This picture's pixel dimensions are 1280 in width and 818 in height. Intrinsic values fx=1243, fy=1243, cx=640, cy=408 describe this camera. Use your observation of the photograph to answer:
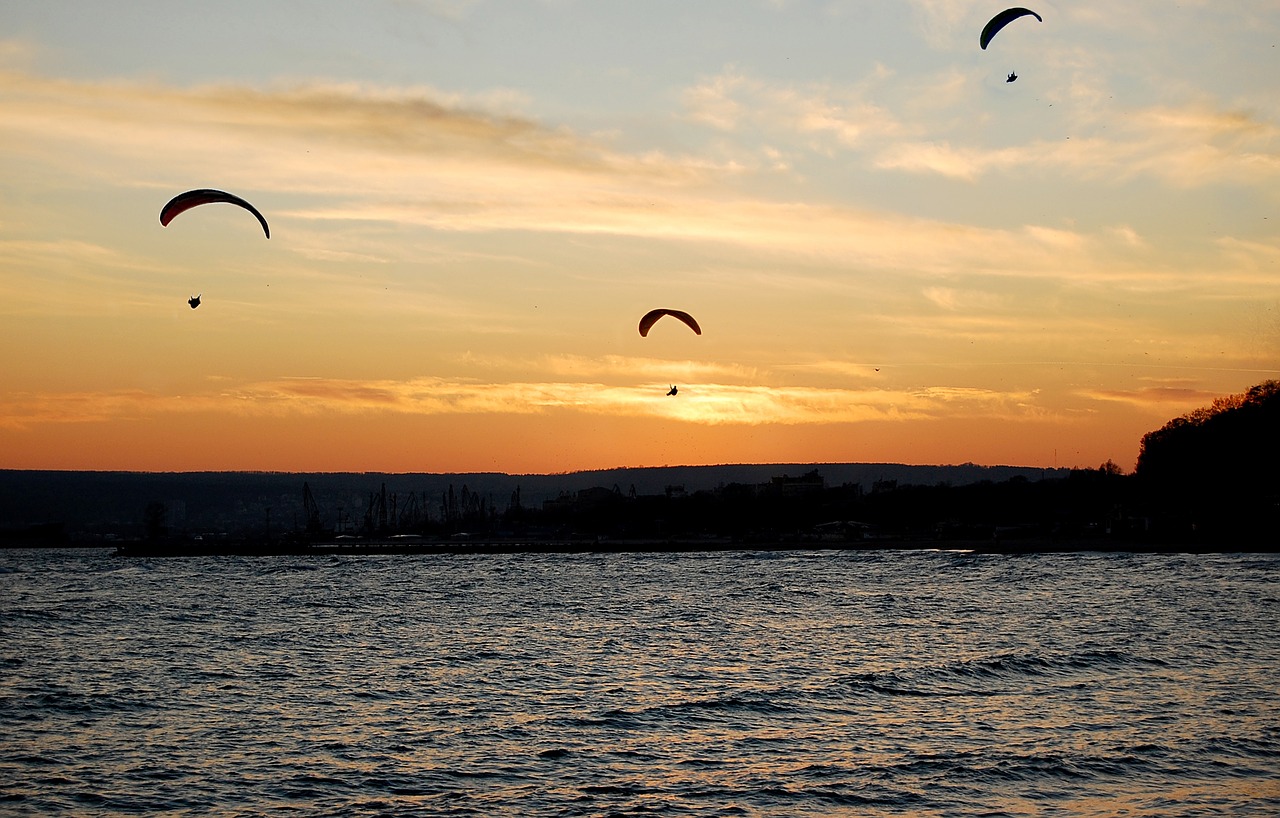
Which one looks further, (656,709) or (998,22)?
(998,22)

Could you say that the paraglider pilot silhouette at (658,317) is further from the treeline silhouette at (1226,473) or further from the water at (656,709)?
the treeline silhouette at (1226,473)

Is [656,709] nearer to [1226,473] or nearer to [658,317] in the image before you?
[658,317]

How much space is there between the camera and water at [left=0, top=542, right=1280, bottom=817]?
1992 centimetres

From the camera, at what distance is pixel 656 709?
91.8 ft

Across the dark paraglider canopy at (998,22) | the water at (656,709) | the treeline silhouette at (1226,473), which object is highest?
the dark paraglider canopy at (998,22)

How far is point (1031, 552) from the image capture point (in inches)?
5364

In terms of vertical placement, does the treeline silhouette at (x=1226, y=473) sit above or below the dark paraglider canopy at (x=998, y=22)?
below

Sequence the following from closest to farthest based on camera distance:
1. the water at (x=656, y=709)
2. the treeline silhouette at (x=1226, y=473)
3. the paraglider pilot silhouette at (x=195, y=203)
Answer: the water at (x=656, y=709), the paraglider pilot silhouette at (x=195, y=203), the treeline silhouette at (x=1226, y=473)

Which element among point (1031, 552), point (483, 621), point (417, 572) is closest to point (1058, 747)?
point (483, 621)

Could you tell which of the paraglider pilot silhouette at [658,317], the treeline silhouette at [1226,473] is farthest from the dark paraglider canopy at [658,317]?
the treeline silhouette at [1226,473]

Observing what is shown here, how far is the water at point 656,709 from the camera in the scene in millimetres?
19922

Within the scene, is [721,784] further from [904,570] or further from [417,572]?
[417,572]

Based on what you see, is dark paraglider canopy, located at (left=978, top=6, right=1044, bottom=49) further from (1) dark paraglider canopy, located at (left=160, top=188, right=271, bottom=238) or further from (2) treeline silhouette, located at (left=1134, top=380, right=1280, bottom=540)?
(2) treeline silhouette, located at (left=1134, top=380, right=1280, bottom=540)

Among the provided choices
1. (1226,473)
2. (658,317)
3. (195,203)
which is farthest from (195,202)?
(1226,473)
